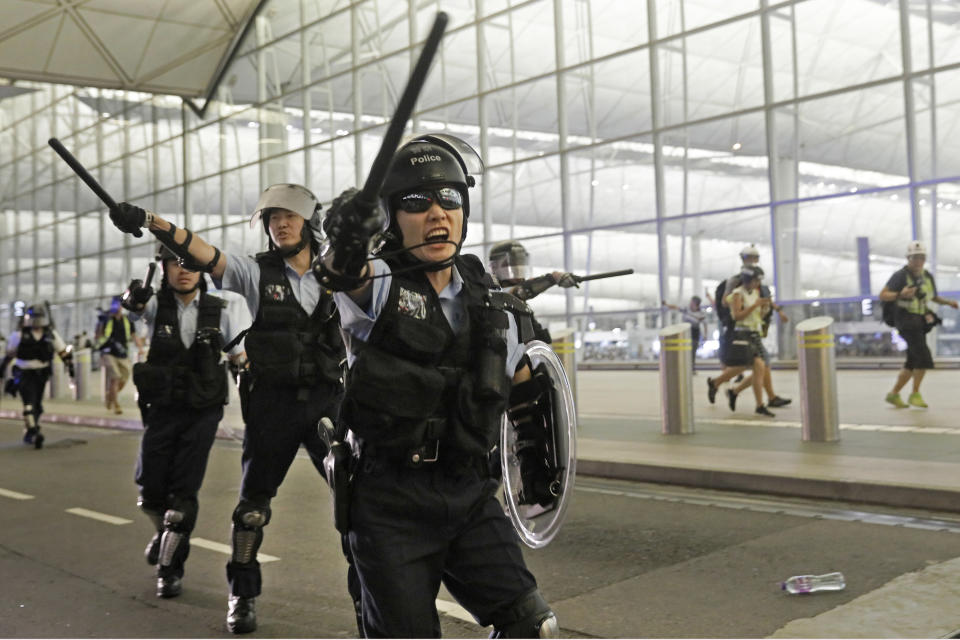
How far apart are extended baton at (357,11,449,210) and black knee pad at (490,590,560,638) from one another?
3.50ft

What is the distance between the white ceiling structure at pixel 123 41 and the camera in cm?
2284

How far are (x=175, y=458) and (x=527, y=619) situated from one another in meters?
2.97

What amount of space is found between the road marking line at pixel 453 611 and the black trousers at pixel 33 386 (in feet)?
30.2

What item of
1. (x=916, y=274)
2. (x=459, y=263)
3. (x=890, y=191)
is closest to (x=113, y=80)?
(x=890, y=191)

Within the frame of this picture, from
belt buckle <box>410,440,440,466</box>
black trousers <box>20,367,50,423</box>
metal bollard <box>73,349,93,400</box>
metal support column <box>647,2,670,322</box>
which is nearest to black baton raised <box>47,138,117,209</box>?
belt buckle <box>410,440,440,466</box>

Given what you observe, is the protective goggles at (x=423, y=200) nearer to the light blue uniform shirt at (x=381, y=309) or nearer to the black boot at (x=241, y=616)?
the light blue uniform shirt at (x=381, y=309)

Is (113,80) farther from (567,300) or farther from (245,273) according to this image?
(245,273)

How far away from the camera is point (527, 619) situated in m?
2.44

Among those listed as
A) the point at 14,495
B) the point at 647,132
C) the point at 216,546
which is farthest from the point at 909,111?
the point at 14,495

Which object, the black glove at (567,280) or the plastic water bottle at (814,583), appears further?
the black glove at (567,280)

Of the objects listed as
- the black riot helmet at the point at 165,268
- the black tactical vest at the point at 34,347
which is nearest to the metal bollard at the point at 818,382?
the black riot helmet at the point at 165,268

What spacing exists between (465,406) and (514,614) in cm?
53

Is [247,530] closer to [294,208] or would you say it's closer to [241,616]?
[241,616]

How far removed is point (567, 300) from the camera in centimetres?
2114
